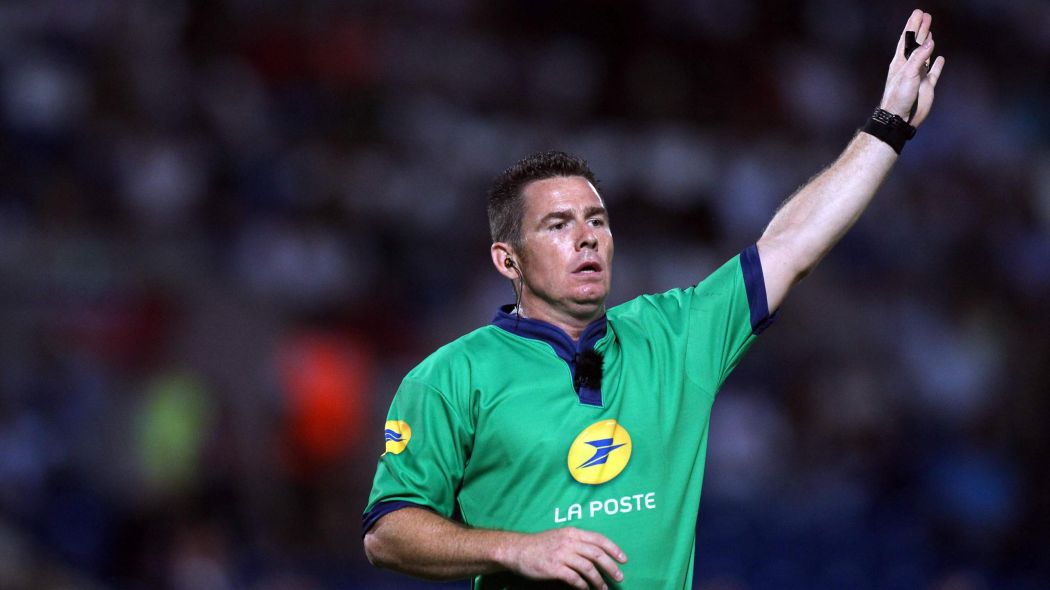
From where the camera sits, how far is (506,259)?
439 cm

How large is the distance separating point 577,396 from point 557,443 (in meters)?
0.18

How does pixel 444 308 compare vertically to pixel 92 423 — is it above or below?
above

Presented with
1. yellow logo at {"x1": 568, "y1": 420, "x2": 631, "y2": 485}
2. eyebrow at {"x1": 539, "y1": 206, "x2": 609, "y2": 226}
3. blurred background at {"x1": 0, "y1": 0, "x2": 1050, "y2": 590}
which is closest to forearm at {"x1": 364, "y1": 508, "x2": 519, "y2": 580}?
yellow logo at {"x1": 568, "y1": 420, "x2": 631, "y2": 485}

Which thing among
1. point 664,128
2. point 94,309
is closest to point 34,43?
point 94,309

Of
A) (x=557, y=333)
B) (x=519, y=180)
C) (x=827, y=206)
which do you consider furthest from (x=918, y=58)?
(x=557, y=333)

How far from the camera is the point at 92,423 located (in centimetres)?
961

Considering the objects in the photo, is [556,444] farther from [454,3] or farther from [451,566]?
[454,3]

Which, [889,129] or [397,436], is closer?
[397,436]

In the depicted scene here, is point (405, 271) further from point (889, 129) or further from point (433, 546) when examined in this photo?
point (433, 546)

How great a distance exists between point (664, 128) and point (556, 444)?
29.2ft

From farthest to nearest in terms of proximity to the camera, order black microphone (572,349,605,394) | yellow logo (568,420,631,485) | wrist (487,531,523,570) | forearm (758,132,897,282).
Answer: forearm (758,132,897,282), black microphone (572,349,605,394), yellow logo (568,420,631,485), wrist (487,531,523,570)

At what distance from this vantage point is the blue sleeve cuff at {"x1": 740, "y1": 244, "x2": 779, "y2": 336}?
Result: 419 cm

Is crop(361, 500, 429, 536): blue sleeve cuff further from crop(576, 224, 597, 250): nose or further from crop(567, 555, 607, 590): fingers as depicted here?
crop(576, 224, 597, 250): nose

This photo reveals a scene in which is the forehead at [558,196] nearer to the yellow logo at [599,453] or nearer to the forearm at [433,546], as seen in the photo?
the yellow logo at [599,453]
